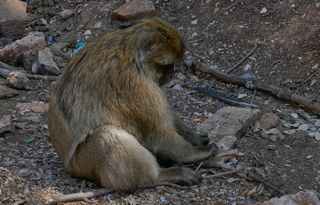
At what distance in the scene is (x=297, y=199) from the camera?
5426 millimetres

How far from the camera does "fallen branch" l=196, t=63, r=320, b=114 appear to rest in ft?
24.8

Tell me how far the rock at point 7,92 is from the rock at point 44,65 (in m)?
0.74

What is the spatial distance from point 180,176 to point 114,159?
894mm

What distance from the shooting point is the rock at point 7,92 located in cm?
812

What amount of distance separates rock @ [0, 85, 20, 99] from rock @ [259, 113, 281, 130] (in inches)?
149

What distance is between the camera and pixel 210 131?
280 inches

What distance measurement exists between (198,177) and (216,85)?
277 cm

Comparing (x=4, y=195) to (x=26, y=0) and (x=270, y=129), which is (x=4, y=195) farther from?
(x=26, y=0)

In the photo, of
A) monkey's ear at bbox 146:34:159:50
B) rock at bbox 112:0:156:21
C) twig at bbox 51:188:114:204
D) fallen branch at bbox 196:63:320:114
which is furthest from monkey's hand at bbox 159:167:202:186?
rock at bbox 112:0:156:21

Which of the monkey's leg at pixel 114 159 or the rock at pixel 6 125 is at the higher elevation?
the monkey's leg at pixel 114 159

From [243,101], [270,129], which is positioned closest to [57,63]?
[243,101]

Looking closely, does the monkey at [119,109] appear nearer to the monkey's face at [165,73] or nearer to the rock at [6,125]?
the monkey's face at [165,73]

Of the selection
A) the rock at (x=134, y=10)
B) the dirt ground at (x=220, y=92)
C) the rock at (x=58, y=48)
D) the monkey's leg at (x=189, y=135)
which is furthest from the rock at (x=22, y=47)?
the monkey's leg at (x=189, y=135)

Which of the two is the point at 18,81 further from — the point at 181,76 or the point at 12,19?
the point at 181,76
